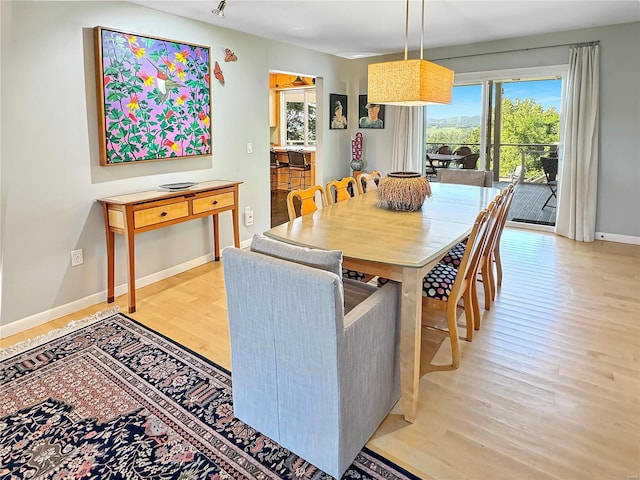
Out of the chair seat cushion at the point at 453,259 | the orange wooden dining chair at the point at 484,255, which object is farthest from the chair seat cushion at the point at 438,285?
the chair seat cushion at the point at 453,259

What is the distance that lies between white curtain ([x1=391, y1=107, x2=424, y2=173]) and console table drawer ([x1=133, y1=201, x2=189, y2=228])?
12.0ft

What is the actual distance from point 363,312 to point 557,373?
4.65 ft

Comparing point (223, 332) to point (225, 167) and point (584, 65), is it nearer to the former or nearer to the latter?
point (225, 167)

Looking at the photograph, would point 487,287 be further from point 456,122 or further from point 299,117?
point 299,117

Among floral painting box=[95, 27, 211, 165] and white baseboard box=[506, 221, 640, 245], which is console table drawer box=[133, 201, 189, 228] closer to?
floral painting box=[95, 27, 211, 165]

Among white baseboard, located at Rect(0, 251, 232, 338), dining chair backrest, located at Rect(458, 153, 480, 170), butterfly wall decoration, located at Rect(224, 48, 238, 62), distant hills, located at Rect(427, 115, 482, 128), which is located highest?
Result: butterfly wall decoration, located at Rect(224, 48, 238, 62)

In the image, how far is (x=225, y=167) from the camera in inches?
185

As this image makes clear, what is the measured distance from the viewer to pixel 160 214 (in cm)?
354

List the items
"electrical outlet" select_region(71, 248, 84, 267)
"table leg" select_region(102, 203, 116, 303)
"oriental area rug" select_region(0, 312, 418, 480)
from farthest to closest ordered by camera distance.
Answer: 1. "table leg" select_region(102, 203, 116, 303)
2. "electrical outlet" select_region(71, 248, 84, 267)
3. "oriental area rug" select_region(0, 312, 418, 480)

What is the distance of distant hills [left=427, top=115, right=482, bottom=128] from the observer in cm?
603

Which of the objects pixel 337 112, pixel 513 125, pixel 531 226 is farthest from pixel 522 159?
pixel 337 112

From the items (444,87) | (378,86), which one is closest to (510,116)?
(444,87)

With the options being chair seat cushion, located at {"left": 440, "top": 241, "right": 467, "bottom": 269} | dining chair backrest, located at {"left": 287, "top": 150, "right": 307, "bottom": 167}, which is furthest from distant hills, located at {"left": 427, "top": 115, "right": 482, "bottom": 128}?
chair seat cushion, located at {"left": 440, "top": 241, "right": 467, "bottom": 269}

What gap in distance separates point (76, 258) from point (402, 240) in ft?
8.23
